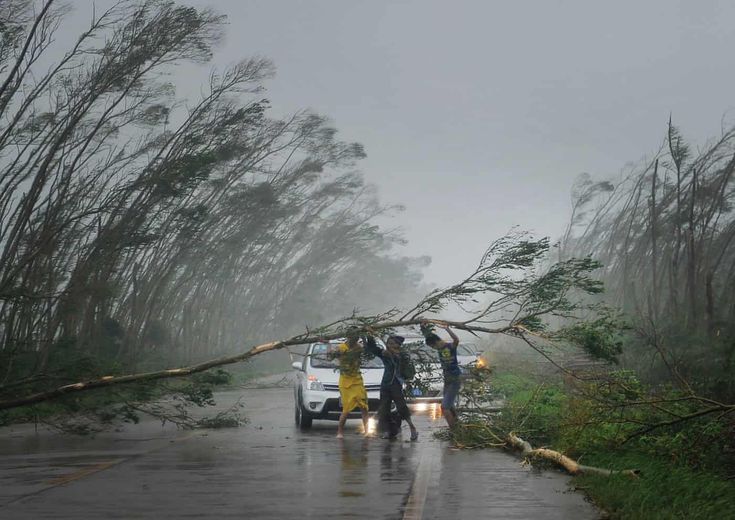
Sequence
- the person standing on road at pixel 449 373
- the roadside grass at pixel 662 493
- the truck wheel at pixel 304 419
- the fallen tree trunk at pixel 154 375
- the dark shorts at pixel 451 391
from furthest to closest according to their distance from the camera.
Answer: the truck wheel at pixel 304 419, the dark shorts at pixel 451 391, the person standing on road at pixel 449 373, the fallen tree trunk at pixel 154 375, the roadside grass at pixel 662 493

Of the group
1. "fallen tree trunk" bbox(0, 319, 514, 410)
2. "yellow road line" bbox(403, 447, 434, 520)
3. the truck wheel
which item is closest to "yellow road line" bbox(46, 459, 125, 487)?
"fallen tree trunk" bbox(0, 319, 514, 410)

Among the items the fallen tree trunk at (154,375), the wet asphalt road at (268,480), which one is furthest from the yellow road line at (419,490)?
the fallen tree trunk at (154,375)

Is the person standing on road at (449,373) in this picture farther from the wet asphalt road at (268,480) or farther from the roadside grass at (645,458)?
the roadside grass at (645,458)

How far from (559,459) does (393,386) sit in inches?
238

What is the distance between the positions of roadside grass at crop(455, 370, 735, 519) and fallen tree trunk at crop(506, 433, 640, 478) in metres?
0.09

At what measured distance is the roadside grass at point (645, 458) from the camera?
1058 centimetres

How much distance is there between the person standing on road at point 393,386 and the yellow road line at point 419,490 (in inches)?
110

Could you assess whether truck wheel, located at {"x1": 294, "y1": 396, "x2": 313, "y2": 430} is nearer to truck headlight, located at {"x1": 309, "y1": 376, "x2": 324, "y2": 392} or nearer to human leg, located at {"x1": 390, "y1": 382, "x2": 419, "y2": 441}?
truck headlight, located at {"x1": 309, "y1": 376, "x2": 324, "y2": 392}

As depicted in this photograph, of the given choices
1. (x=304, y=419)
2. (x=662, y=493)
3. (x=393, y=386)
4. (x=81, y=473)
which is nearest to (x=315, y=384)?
(x=304, y=419)

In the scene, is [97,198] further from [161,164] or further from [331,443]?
[331,443]

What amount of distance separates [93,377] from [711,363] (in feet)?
31.3

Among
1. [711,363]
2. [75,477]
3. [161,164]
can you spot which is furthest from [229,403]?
[75,477]

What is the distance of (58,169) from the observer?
1351 inches

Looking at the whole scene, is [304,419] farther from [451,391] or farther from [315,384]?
[451,391]
